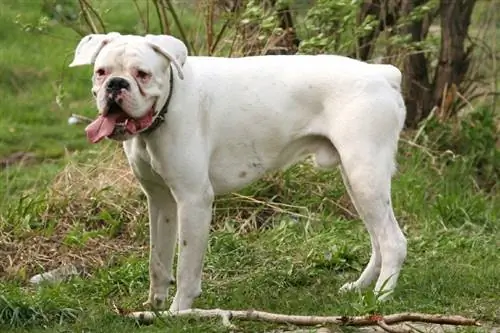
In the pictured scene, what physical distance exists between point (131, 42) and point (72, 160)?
3.92m

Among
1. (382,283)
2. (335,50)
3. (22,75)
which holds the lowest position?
(22,75)

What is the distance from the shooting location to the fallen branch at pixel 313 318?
5.91 metres

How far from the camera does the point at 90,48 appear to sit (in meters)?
6.27

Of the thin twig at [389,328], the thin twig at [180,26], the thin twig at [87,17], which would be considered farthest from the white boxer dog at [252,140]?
the thin twig at [87,17]

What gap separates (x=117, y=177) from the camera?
9.33m

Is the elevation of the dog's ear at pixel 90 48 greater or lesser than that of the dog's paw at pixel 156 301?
greater

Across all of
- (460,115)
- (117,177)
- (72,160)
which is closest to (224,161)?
(117,177)

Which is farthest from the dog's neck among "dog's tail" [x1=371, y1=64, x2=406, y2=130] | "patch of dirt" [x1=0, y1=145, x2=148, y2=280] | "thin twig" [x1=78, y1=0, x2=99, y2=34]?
"thin twig" [x1=78, y1=0, x2=99, y2=34]

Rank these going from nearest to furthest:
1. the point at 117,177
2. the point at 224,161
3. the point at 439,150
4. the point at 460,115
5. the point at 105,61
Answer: the point at 105,61, the point at 224,161, the point at 117,177, the point at 439,150, the point at 460,115

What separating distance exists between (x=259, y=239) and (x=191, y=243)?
214 cm

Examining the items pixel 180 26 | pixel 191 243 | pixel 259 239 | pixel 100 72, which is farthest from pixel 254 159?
pixel 180 26

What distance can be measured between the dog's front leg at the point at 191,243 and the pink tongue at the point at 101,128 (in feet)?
1.99

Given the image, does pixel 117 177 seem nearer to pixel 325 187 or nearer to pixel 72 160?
pixel 72 160

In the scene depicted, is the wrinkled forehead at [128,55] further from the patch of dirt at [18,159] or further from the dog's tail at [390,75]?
the patch of dirt at [18,159]
